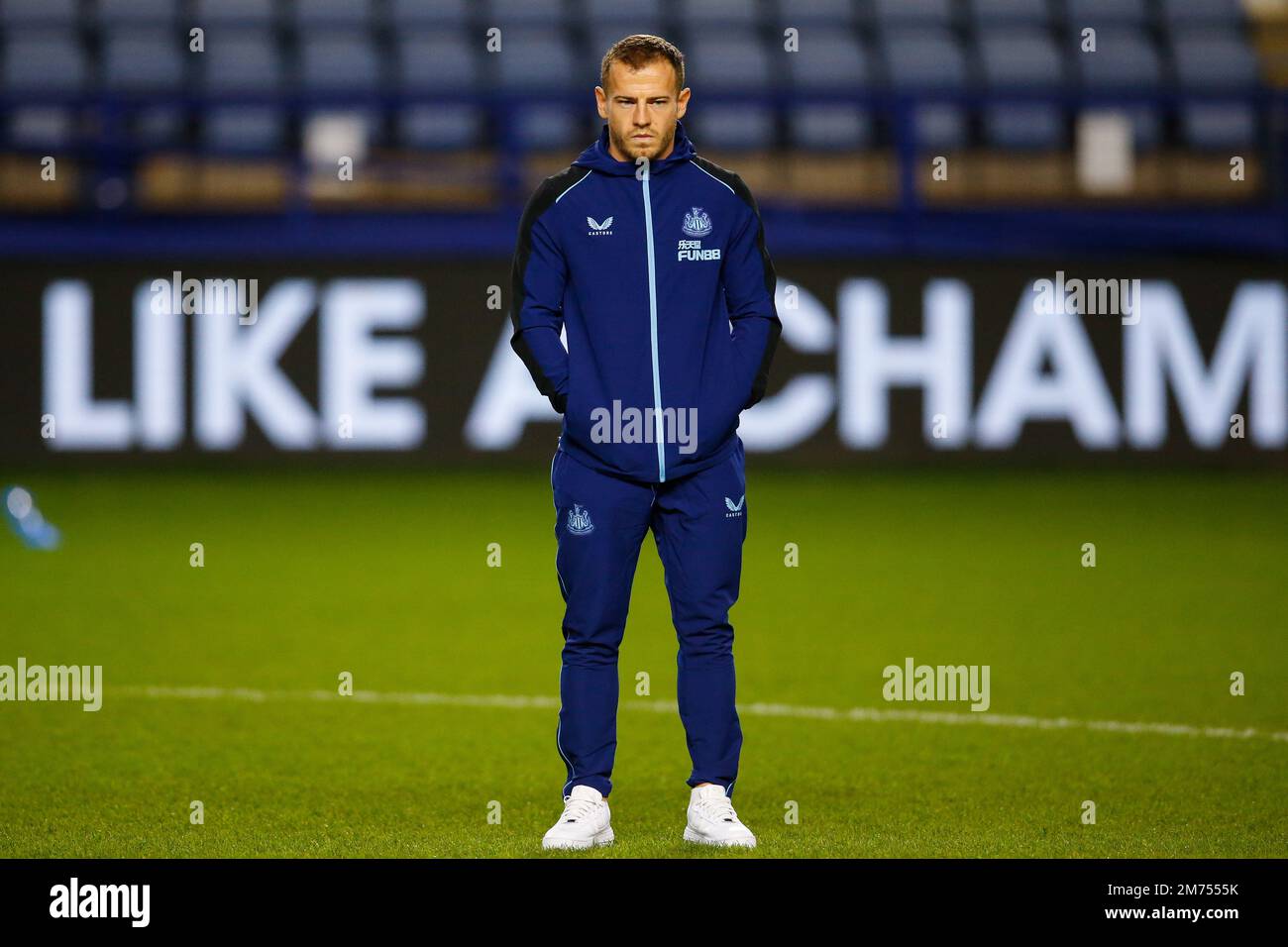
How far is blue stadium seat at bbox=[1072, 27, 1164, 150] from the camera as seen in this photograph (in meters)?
15.3

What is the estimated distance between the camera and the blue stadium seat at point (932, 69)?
15.0m

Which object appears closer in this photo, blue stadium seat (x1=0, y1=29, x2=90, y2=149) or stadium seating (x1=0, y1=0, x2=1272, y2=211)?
stadium seating (x1=0, y1=0, x2=1272, y2=211)

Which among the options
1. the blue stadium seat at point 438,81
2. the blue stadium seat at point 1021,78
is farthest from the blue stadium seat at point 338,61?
the blue stadium seat at point 1021,78

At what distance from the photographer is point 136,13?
53.3ft

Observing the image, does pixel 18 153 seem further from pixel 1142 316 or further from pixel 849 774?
pixel 849 774

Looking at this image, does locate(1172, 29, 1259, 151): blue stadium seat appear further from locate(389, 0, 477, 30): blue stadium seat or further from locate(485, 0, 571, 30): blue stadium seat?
locate(389, 0, 477, 30): blue stadium seat

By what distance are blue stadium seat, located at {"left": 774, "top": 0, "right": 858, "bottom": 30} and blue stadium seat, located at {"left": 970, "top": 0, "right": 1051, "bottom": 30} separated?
42.8 inches

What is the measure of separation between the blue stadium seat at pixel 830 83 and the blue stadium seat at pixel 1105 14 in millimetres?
→ 1923

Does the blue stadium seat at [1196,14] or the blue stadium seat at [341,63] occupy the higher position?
the blue stadium seat at [1196,14]

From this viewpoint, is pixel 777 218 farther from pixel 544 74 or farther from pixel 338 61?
pixel 338 61

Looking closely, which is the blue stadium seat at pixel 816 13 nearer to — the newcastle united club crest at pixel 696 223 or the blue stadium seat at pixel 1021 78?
the blue stadium seat at pixel 1021 78

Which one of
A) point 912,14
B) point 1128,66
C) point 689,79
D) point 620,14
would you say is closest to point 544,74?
point 620,14

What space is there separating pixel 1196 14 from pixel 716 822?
14143 millimetres

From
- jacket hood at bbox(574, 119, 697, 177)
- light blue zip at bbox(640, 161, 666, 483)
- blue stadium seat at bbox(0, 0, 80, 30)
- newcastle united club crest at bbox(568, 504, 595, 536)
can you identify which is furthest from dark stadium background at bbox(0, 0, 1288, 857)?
jacket hood at bbox(574, 119, 697, 177)
